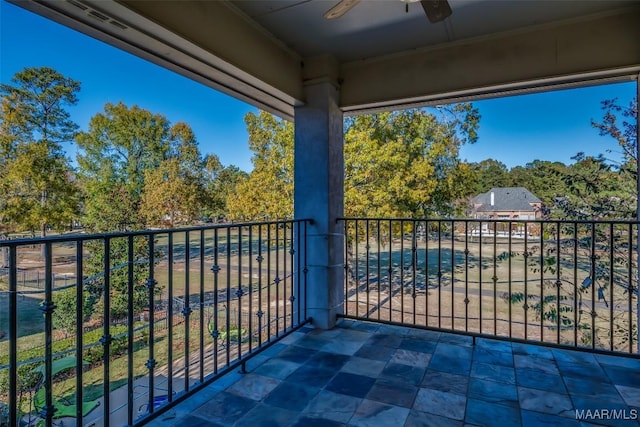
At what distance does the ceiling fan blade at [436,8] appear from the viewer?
155cm

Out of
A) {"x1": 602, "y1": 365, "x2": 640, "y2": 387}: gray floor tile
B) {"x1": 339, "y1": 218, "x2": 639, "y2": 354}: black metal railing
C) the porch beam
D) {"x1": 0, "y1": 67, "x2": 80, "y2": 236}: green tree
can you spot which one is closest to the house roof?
{"x1": 339, "y1": 218, "x2": 639, "y2": 354}: black metal railing

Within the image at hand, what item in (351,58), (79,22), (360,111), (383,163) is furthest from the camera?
(383,163)

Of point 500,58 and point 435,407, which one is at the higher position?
point 500,58

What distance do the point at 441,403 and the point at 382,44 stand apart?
2.55 meters

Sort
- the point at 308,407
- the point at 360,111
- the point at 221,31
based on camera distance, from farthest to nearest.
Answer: the point at 360,111, the point at 221,31, the point at 308,407

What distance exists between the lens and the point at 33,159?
467 cm

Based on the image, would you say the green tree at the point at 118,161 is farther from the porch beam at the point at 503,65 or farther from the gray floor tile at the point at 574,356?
the gray floor tile at the point at 574,356

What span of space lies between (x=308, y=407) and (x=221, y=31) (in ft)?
7.42

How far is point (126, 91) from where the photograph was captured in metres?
8.83

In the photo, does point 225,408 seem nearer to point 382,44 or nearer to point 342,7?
point 342,7

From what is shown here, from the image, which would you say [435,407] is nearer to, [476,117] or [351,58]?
[351,58]

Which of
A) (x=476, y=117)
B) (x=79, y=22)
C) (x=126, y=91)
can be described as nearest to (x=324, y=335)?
(x=79, y=22)

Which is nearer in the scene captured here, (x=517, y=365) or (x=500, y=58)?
(x=517, y=365)

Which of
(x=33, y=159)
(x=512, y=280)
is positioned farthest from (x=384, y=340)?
(x=33, y=159)
